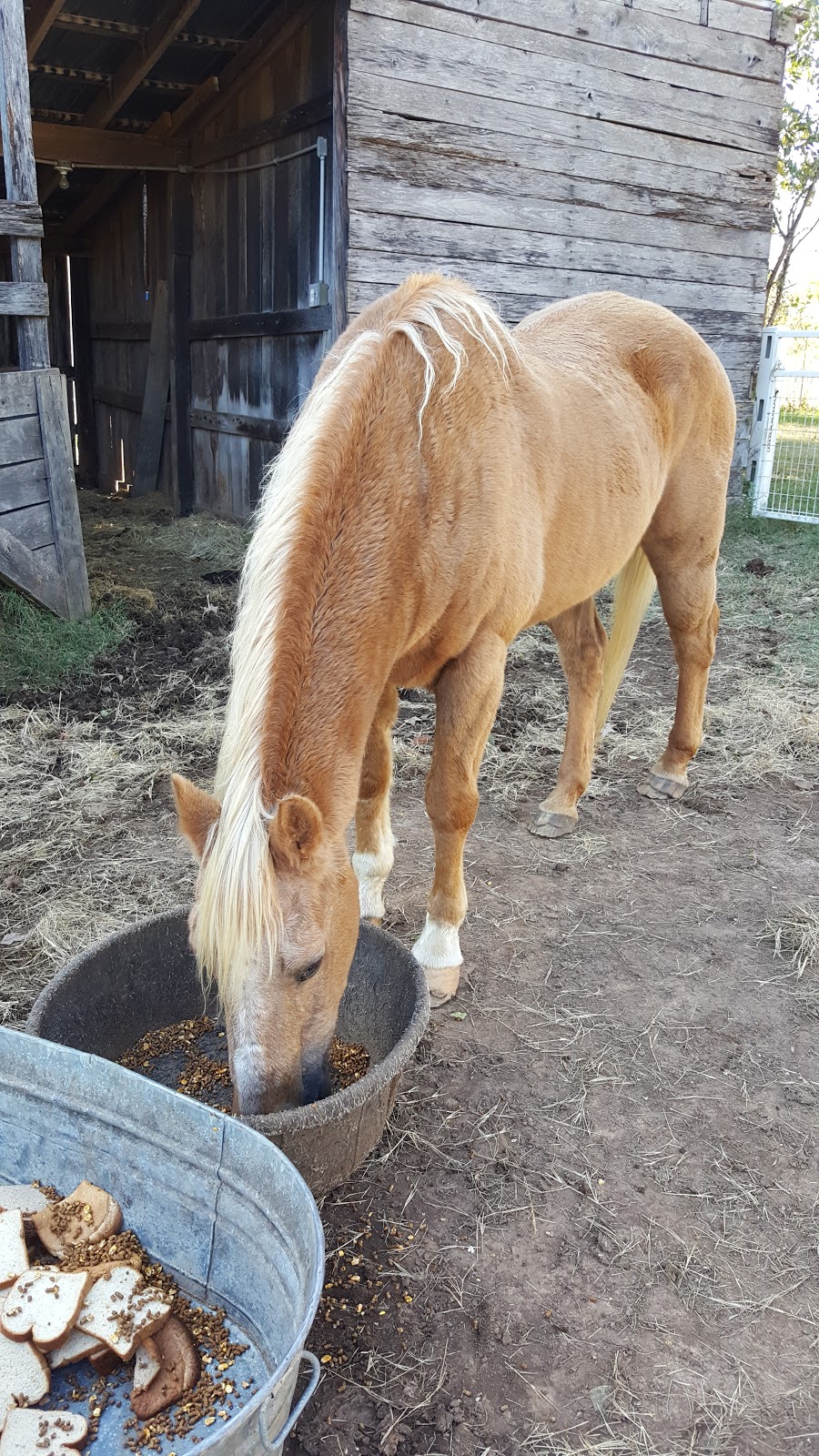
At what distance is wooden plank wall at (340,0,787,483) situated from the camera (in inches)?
221

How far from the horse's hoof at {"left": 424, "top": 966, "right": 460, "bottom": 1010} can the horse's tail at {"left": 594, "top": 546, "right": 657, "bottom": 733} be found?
1.50 metres

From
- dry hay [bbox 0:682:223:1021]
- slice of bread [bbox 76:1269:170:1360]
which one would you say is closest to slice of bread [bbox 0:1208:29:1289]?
slice of bread [bbox 76:1269:170:1360]

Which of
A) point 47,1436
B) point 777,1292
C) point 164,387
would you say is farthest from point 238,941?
point 164,387

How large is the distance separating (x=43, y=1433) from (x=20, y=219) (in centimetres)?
511

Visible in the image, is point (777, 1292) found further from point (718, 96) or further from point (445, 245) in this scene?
point (718, 96)

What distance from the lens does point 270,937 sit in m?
1.59

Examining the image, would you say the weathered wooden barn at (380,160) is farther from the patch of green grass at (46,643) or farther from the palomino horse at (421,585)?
the palomino horse at (421,585)

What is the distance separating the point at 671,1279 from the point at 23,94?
5.68 meters

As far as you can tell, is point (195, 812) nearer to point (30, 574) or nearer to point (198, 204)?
point (30, 574)

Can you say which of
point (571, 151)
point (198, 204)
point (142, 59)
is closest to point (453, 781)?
point (571, 151)

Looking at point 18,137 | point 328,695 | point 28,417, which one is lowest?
point 328,695

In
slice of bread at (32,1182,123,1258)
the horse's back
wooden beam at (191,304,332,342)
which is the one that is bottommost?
slice of bread at (32,1182,123,1258)

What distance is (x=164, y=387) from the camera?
934 cm

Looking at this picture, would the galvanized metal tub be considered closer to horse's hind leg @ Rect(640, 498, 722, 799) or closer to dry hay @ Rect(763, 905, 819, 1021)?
dry hay @ Rect(763, 905, 819, 1021)
